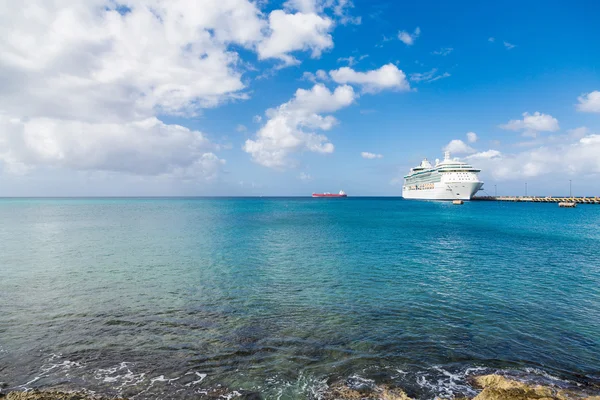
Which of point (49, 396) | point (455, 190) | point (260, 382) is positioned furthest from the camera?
point (455, 190)

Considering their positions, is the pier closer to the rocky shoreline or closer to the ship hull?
the ship hull

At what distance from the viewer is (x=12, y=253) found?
32094 millimetres

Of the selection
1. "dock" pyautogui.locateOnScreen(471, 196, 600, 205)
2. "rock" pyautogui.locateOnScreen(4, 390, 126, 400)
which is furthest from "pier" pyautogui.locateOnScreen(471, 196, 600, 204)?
"rock" pyautogui.locateOnScreen(4, 390, 126, 400)

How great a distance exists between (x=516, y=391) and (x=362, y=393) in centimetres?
425

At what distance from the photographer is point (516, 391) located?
923 centimetres

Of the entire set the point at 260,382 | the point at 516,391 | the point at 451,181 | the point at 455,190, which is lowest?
the point at 260,382

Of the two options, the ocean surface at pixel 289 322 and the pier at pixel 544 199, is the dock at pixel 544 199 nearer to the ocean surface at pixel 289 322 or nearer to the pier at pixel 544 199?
the pier at pixel 544 199

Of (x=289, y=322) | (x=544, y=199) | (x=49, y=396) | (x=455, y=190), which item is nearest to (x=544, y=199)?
(x=544, y=199)

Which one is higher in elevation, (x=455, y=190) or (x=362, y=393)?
(x=455, y=190)

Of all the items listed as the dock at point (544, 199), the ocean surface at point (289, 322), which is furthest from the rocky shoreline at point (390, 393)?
the dock at point (544, 199)

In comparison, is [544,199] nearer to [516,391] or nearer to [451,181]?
[451,181]

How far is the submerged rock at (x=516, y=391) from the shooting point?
8.98 metres

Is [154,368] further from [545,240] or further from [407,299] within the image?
[545,240]

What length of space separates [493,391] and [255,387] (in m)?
6.71
